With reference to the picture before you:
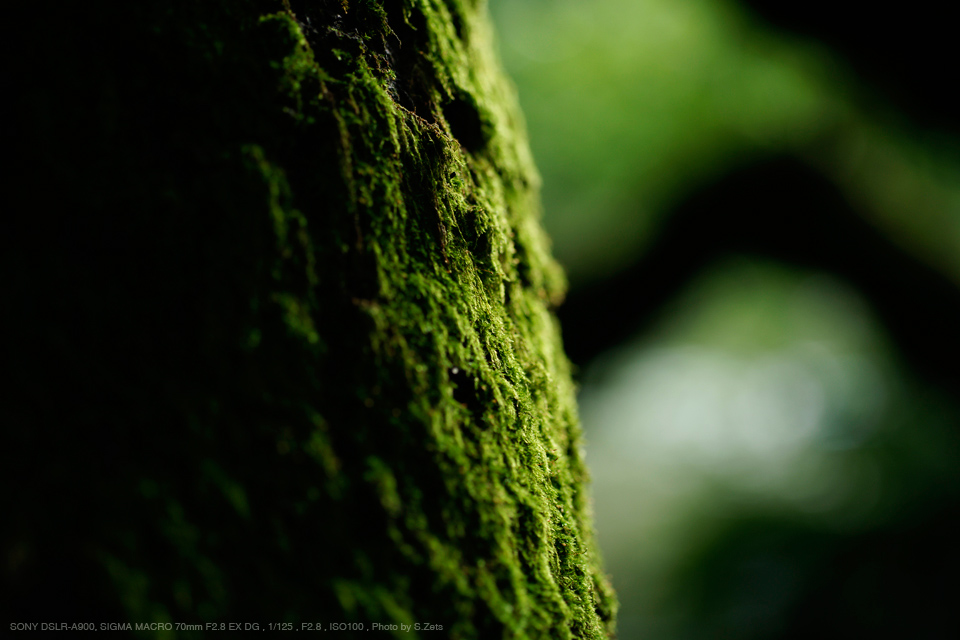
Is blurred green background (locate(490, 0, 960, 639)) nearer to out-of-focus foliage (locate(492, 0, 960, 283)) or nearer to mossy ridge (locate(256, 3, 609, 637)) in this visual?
out-of-focus foliage (locate(492, 0, 960, 283))

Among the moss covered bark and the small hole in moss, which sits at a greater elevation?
the small hole in moss

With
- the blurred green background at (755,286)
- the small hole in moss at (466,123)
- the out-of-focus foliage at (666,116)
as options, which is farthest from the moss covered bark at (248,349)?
the out-of-focus foliage at (666,116)

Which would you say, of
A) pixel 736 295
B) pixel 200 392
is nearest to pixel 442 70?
pixel 200 392

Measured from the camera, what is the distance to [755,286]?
939cm

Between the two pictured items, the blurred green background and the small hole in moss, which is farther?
the blurred green background

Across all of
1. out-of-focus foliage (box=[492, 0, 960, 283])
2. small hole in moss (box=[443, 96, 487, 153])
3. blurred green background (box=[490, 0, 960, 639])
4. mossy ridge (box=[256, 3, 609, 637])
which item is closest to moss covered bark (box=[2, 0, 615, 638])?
mossy ridge (box=[256, 3, 609, 637])

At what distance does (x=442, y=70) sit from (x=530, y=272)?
54cm

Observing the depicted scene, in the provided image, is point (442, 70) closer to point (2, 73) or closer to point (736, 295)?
point (2, 73)

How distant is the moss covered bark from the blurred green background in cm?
513

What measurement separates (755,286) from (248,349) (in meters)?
10.1

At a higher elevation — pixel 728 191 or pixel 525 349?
pixel 728 191

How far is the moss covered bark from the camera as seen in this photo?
0.61 m

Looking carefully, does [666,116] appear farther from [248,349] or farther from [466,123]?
[248,349]

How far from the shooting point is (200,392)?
67cm
